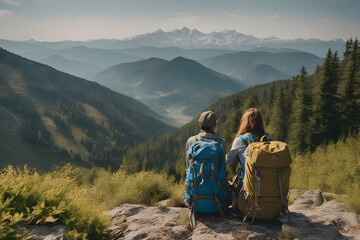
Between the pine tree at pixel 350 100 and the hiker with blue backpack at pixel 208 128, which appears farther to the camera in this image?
the pine tree at pixel 350 100

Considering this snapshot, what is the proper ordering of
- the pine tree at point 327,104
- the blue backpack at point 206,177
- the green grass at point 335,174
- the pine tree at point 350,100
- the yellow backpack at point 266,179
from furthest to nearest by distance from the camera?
the pine tree at point 327,104 → the pine tree at point 350,100 → the green grass at point 335,174 → the blue backpack at point 206,177 → the yellow backpack at point 266,179

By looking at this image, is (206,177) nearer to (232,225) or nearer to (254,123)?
(232,225)

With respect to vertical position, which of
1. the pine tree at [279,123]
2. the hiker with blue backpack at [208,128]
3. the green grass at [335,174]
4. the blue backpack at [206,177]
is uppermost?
the hiker with blue backpack at [208,128]

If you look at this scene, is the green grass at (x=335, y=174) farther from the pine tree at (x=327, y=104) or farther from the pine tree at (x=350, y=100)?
the pine tree at (x=350, y=100)

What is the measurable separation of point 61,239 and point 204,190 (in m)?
3.23

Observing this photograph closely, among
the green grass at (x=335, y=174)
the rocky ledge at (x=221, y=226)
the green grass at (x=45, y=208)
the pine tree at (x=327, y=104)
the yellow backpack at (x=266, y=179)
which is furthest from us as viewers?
the pine tree at (x=327, y=104)

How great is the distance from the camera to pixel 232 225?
18.1 ft

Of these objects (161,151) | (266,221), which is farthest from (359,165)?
(161,151)

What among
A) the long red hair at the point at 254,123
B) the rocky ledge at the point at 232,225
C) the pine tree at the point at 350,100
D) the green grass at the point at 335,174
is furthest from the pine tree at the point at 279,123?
the long red hair at the point at 254,123

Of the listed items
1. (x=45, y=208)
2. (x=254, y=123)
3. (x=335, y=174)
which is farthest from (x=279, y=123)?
(x=45, y=208)

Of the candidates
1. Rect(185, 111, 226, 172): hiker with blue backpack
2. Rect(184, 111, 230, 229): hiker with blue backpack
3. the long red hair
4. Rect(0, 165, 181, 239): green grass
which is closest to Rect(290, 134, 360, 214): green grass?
the long red hair

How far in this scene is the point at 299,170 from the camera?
11609 millimetres

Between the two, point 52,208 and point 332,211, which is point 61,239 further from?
point 332,211

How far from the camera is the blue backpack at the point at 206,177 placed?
18.4 feet
